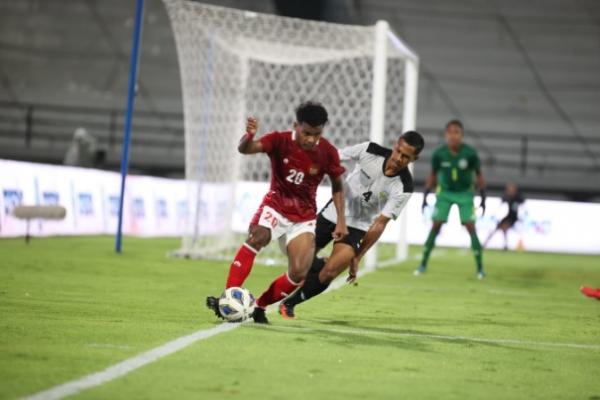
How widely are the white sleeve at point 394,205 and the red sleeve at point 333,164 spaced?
839 mm

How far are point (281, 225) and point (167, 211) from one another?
16396 millimetres

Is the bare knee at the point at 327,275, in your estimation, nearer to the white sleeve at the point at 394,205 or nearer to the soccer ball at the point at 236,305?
the white sleeve at the point at 394,205

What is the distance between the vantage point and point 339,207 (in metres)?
8.16

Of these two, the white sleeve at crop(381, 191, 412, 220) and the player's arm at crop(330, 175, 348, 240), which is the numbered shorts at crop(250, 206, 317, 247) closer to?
the player's arm at crop(330, 175, 348, 240)

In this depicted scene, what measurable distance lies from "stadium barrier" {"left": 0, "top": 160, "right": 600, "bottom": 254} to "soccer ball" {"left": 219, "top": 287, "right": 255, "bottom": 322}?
8721mm

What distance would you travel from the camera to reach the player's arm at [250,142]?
7.20 meters

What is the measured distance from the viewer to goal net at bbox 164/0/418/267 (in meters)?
16.3

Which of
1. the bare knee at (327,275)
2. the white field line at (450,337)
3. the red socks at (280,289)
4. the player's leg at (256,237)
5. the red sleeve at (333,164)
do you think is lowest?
the white field line at (450,337)

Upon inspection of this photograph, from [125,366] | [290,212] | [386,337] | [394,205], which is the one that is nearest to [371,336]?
[386,337]

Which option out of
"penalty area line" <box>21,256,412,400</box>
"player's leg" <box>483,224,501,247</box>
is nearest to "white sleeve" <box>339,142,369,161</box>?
"penalty area line" <box>21,256,412,400</box>

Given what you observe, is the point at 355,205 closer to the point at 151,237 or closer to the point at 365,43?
the point at 365,43

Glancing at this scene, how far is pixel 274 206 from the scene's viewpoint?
8055 millimetres

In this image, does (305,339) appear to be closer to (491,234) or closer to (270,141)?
(270,141)

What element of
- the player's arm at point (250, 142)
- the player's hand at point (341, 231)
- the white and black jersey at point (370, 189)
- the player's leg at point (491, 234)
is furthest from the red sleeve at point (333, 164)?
the player's leg at point (491, 234)
